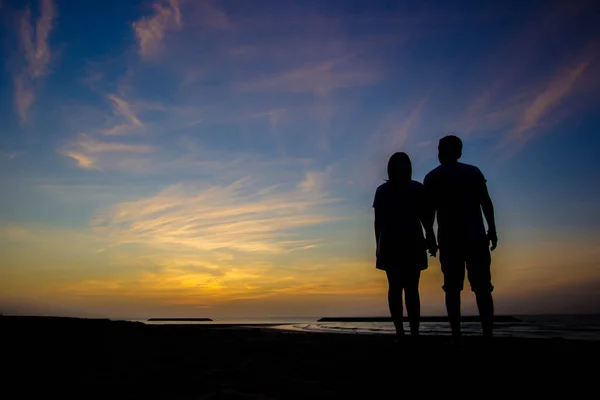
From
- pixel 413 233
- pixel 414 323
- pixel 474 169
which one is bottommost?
pixel 414 323

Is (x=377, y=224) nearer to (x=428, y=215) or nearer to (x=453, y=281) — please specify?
(x=428, y=215)

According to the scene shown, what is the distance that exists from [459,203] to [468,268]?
86 centimetres

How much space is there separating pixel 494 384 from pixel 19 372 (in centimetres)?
393

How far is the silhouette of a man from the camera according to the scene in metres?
5.12

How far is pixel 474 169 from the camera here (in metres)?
5.45

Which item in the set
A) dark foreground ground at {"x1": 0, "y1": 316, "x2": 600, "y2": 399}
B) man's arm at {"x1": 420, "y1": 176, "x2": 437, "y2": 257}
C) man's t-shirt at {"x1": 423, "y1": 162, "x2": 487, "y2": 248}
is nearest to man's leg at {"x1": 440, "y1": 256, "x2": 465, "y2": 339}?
man's t-shirt at {"x1": 423, "y1": 162, "x2": 487, "y2": 248}

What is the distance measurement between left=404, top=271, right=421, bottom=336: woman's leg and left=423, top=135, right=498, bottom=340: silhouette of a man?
0.53 m

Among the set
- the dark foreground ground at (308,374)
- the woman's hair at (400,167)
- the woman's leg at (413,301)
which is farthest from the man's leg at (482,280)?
the woman's hair at (400,167)

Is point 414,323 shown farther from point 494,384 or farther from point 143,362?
point 143,362

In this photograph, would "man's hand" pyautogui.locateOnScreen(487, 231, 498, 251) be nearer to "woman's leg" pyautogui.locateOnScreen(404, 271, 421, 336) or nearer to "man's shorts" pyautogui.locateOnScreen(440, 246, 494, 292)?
"man's shorts" pyautogui.locateOnScreen(440, 246, 494, 292)

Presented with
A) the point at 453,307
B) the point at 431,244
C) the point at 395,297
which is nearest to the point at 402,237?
the point at 431,244

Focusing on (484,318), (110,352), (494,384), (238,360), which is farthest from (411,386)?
(110,352)

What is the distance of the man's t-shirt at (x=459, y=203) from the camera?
17.1ft

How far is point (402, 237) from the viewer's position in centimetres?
587
